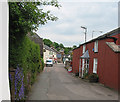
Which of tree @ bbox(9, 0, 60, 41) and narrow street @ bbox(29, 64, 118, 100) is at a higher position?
tree @ bbox(9, 0, 60, 41)

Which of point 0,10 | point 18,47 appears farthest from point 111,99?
point 0,10

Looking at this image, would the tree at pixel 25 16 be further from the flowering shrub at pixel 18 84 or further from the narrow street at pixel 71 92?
the narrow street at pixel 71 92

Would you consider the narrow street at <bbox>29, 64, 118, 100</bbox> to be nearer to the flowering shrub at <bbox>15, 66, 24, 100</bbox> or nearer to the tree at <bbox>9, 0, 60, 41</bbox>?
the flowering shrub at <bbox>15, 66, 24, 100</bbox>

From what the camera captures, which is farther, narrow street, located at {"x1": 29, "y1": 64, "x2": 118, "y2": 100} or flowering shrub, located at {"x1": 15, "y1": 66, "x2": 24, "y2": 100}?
narrow street, located at {"x1": 29, "y1": 64, "x2": 118, "y2": 100}

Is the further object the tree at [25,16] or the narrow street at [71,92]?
the narrow street at [71,92]

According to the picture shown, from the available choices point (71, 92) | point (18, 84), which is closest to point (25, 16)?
point (18, 84)

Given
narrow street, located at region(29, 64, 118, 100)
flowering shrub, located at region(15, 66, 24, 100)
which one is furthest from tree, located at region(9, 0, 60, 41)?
narrow street, located at region(29, 64, 118, 100)

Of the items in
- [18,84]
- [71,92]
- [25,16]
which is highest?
[25,16]

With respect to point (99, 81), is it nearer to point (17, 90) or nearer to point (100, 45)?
point (100, 45)

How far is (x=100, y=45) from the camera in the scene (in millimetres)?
11984

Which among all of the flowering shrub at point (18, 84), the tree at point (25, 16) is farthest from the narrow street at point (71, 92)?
the tree at point (25, 16)

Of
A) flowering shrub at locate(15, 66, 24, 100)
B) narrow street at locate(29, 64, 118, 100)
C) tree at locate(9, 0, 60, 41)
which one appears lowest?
narrow street at locate(29, 64, 118, 100)

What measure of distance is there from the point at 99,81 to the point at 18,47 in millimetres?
8375

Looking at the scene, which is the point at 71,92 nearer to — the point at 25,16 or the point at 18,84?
the point at 18,84
